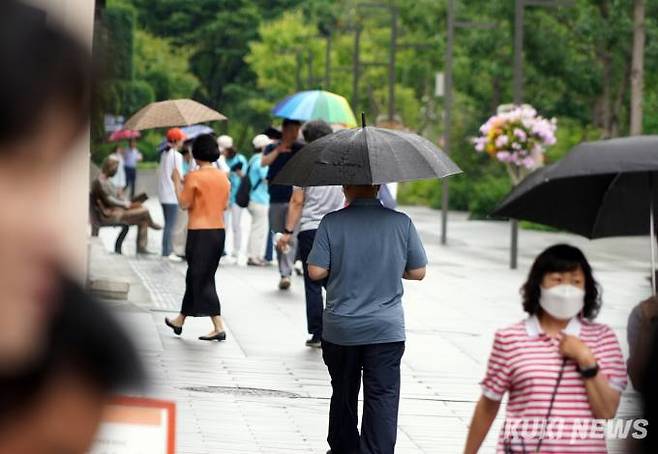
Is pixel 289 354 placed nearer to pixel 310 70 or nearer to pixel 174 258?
pixel 174 258

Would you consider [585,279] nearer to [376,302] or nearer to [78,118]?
[376,302]

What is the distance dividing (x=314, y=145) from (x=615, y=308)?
981 cm

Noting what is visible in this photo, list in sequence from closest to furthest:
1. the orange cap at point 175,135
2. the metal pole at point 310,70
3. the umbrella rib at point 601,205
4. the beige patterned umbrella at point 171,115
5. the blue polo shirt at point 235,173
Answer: the umbrella rib at point 601,205, the beige patterned umbrella at point 171,115, the orange cap at point 175,135, the blue polo shirt at point 235,173, the metal pole at point 310,70

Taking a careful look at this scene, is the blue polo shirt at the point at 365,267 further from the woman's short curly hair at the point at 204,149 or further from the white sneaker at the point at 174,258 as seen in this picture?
the white sneaker at the point at 174,258

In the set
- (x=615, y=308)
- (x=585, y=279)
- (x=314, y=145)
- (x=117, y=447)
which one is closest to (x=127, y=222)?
(x=615, y=308)

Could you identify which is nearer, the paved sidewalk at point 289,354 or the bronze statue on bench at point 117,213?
the paved sidewalk at point 289,354

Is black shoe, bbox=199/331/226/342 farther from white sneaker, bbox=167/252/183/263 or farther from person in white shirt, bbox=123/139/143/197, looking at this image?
person in white shirt, bbox=123/139/143/197

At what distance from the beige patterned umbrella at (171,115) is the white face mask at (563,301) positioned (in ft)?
41.2

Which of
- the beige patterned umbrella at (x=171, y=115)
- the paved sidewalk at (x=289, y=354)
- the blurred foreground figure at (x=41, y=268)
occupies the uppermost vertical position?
the beige patterned umbrella at (x=171, y=115)

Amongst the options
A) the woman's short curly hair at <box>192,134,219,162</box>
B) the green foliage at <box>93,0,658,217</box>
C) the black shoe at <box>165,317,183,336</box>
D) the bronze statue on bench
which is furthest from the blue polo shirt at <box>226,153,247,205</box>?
the woman's short curly hair at <box>192,134,219,162</box>

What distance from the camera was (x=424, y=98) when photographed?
216ft

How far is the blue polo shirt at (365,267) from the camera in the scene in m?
7.50

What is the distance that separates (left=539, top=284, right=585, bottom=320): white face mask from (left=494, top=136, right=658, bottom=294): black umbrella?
0.92 m

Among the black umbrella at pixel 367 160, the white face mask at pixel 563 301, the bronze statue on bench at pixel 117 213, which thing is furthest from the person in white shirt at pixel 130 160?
the white face mask at pixel 563 301
